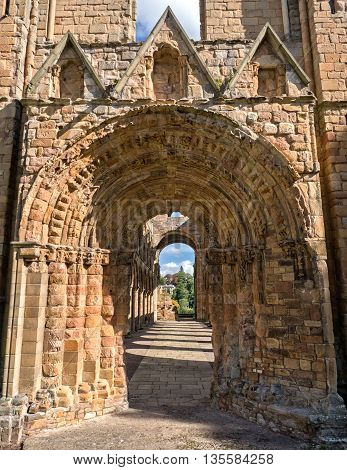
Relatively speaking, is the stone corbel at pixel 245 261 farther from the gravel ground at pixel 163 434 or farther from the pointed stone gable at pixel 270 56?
the pointed stone gable at pixel 270 56

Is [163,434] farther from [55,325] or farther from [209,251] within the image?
[209,251]

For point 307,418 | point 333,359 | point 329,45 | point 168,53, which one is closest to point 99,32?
point 168,53

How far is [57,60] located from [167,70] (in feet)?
7.20

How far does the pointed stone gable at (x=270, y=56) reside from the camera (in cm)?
605

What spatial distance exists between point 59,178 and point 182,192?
3012 millimetres

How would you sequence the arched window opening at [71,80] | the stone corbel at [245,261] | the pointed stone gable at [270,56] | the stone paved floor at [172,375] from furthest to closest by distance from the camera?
1. the stone paved floor at [172,375]
2. the arched window opening at [71,80]
3. the stone corbel at [245,261]
4. the pointed stone gable at [270,56]

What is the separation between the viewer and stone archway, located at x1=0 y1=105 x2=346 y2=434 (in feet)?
17.4

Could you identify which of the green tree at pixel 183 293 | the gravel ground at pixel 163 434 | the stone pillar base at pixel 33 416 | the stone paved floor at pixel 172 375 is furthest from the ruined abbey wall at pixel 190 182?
the green tree at pixel 183 293

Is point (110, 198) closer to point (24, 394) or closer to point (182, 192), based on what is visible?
point (182, 192)

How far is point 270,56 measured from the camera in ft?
21.0

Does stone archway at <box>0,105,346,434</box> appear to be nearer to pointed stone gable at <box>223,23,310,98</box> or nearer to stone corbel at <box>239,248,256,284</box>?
stone corbel at <box>239,248,256,284</box>

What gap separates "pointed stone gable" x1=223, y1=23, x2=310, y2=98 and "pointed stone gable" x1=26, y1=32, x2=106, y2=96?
2.49 meters

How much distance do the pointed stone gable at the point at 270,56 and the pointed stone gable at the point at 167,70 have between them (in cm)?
53

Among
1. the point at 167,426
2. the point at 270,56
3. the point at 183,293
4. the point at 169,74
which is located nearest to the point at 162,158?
the point at 169,74
